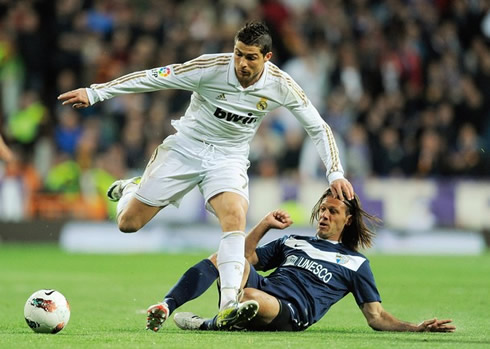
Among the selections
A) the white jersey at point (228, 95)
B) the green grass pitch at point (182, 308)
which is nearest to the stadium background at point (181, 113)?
the green grass pitch at point (182, 308)

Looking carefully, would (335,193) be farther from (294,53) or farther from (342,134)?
(294,53)

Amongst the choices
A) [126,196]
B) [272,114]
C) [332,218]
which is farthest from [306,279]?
[272,114]

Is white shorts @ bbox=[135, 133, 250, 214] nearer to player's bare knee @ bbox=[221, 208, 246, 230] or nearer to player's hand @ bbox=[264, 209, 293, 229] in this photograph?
player's bare knee @ bbox=[221, 208, 246, 230]

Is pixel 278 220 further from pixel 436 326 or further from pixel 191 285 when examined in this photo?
pixel 436 326

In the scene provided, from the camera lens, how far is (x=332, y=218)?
7.84 m

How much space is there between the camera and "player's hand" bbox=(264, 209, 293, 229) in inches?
300

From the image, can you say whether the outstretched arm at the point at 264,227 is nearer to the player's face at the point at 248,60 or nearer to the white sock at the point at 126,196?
the player's face at the point at 248,60

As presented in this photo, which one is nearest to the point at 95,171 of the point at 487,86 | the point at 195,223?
the point at 195,223

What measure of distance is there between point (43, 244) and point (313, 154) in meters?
4.77

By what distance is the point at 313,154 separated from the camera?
711 inches

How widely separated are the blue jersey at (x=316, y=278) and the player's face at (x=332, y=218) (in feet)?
0.29

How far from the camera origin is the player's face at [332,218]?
7.80 meters

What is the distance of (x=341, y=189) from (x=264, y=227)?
0.61 metres

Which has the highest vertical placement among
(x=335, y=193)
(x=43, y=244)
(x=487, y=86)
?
(x=487, y=86)
